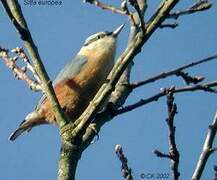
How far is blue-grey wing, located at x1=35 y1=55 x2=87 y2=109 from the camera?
19.0 ft

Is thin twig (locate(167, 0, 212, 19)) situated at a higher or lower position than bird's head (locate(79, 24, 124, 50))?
higher

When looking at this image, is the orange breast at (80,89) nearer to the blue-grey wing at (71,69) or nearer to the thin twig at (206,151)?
the blue-grey wing at (71,69)

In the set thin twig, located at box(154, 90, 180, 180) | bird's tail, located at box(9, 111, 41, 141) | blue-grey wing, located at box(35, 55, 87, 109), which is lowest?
bird's tail, located at box(9, 111, 41, 141)

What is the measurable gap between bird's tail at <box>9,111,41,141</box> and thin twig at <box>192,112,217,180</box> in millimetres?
3560

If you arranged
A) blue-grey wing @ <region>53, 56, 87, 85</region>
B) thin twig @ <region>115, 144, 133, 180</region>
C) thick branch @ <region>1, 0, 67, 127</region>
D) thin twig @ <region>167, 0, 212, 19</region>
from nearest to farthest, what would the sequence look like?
1. thin twig @ <region>115, 144, 133, 180</region>
2. thick branch @ <region>1, 0, 67, 127</region>
3. thin twig @ <region>167, 0, 212, 19</region>
4. blue-grey wing @ <region>53, 56, 87, 85</region>

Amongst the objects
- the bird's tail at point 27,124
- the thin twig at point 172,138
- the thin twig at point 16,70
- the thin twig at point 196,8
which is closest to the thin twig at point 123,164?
the thin twig at point 172,138

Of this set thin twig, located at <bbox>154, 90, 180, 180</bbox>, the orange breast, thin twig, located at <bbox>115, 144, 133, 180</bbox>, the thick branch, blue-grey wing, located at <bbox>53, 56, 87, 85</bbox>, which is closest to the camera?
thin twig, located at <bbox>154, 90, 180, 180</bbox>

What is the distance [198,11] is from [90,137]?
1101 millimetres

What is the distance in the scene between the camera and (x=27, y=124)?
19.4 feet

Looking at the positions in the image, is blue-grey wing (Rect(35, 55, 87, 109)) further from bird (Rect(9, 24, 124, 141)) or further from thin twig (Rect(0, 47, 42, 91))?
thin twig (Rect(0, 47, 42, 91))

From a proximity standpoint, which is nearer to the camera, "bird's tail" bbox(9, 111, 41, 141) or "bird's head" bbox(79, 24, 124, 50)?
"bird's tail" bbox(9, 111, 41, 141)

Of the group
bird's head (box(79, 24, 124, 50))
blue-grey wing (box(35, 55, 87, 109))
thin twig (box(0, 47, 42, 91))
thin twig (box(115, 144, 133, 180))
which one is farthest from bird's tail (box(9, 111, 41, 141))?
thin twig (box(115, 144, 133, 180))

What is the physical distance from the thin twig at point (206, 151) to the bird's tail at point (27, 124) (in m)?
3.56

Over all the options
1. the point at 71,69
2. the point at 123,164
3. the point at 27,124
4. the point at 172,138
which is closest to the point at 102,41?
the point at 71,69
